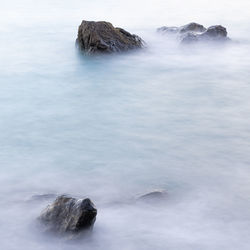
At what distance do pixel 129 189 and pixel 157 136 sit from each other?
6.69ft

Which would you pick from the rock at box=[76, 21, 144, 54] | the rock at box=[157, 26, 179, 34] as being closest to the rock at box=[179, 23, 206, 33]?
the rock at box=[157, 26, 179, 34]

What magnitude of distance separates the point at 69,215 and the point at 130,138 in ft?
10.8

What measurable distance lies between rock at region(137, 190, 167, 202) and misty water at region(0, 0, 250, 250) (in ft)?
0.36

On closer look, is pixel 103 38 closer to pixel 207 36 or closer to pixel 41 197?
pixel 207 36

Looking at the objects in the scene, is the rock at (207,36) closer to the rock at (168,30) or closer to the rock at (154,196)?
the rock at (168,30)

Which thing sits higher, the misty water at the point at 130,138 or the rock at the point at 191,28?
the rock at the point at 191,28

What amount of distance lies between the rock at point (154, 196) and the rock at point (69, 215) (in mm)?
1030

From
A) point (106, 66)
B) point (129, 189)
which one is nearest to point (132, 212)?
point (129, 189)

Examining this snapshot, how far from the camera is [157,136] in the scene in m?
9.43

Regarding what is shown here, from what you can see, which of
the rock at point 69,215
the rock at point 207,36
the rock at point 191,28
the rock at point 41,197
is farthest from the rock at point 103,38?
the rock at point 69,215

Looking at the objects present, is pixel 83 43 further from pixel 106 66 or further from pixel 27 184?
pixel 27 184

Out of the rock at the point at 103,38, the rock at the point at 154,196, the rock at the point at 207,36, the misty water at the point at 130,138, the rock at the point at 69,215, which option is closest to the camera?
the rock at the point at 69,215

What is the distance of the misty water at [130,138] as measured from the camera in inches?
259

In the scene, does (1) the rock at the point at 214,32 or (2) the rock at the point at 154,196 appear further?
(1) the rock at the point at 214,32
